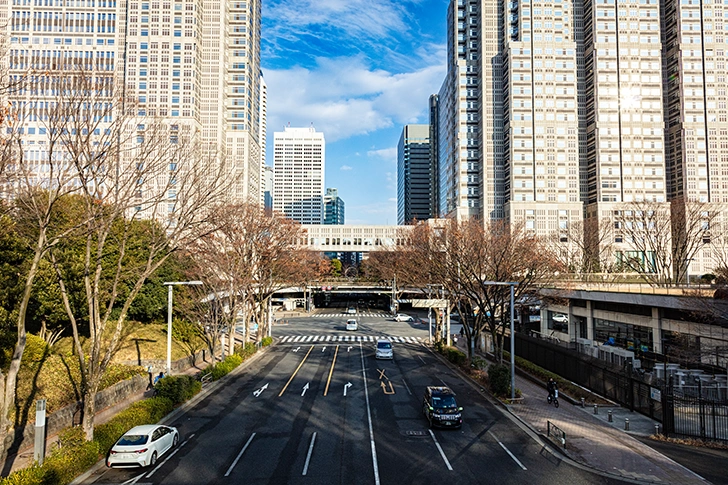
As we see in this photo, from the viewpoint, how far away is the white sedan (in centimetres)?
1700

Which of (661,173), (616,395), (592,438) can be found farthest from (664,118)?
(592,438)

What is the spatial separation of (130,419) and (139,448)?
4.31 m

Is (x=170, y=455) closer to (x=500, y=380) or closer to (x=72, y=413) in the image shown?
(x=72, y=413)

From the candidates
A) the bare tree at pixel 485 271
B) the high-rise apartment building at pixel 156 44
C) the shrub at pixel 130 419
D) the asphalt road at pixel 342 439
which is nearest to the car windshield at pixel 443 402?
the asphalt road at pixel 342 439

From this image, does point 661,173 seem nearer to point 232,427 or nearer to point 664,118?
point 664,118

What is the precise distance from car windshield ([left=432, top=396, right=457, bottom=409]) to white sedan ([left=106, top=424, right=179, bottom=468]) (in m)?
11.9

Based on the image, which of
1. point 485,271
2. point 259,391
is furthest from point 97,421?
point 485,271

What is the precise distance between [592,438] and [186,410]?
66.5 feet

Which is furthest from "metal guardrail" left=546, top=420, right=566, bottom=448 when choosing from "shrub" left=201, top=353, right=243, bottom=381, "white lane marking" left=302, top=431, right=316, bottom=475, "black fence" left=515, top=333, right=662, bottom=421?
"shrub" left=201, top=353, right=243, bottom=381

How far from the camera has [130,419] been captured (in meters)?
20.8

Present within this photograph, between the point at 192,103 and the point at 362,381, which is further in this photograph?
the point at 192,103

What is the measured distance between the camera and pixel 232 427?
22203 mm

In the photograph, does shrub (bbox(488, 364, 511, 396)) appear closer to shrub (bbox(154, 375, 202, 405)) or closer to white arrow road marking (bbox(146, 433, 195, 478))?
white arrow road marking (bbox(146, 433, 195, 478))

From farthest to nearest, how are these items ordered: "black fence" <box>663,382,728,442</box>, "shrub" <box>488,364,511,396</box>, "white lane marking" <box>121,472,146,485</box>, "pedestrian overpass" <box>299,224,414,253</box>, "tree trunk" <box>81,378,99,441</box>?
1. "pedestrian overpass" <box>299,224,414,253</box>
2. "shrub" <box>488,364,511,396</box>
3. "black fence" <box>663,382,728,442</box>
4. "tree trunk" <box>81,378,99,441</box>
5. "white lane marking" <box>121,472,146,485</box>
